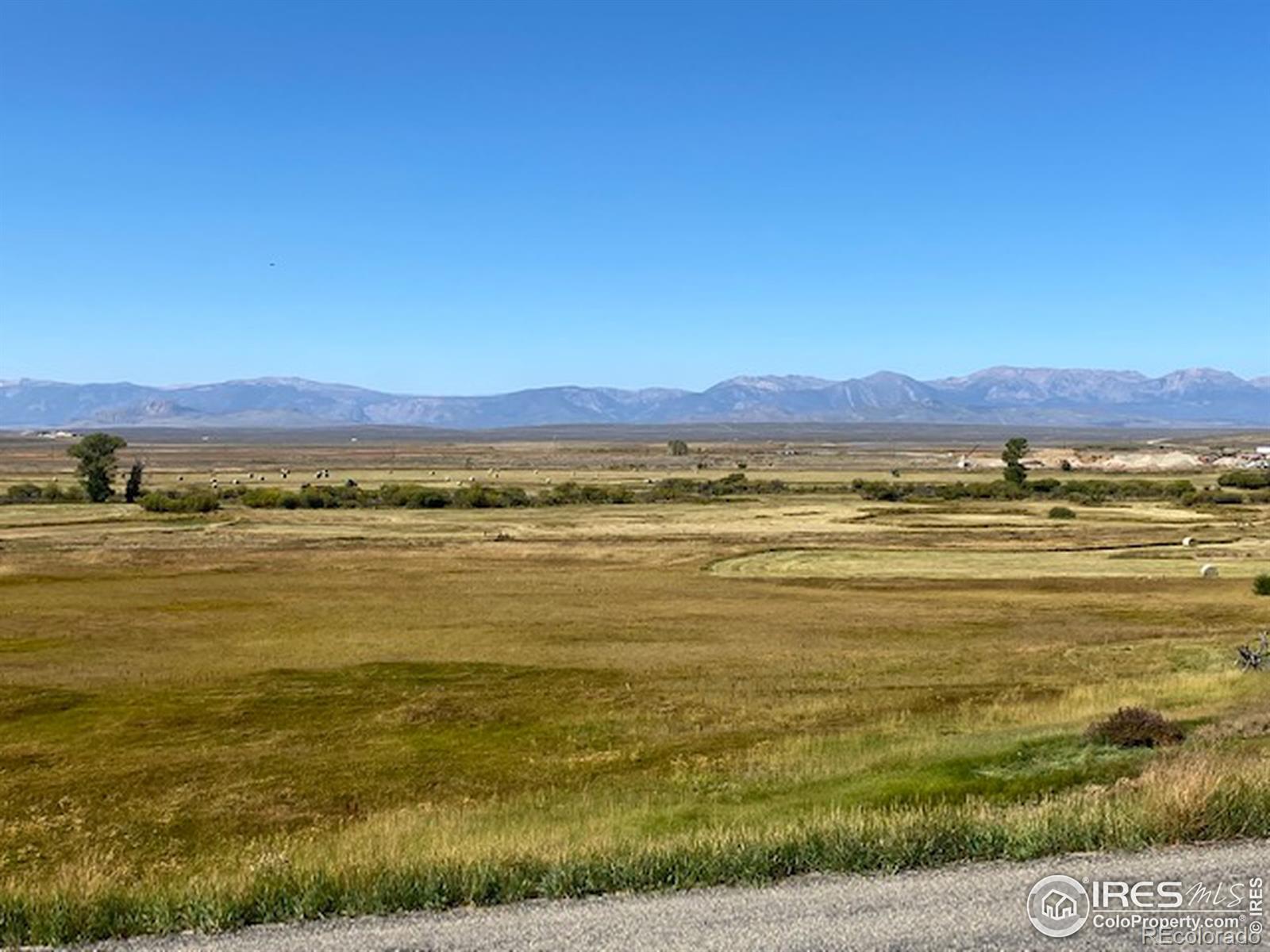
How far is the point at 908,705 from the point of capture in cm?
3375

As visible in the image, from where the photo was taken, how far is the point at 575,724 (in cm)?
3294

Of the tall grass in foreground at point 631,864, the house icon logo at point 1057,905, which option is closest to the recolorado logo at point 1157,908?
the house icon logo at point 1057,905

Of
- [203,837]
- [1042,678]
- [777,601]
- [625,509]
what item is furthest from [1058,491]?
[203,837]

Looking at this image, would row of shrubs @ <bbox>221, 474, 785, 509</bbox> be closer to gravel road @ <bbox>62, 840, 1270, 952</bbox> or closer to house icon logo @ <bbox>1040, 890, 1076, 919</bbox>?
gravel road @ <bbox>62, 840, 1270, 952</bbox>

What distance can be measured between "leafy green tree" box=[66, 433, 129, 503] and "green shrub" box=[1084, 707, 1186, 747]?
428ft

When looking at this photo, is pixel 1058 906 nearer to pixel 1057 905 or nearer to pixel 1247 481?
pixel 1057 905

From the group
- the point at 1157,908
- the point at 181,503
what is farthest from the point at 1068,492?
the point at 1157,908

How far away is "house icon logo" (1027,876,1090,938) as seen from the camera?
1271 centimetres

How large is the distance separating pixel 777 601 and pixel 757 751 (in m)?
31.7

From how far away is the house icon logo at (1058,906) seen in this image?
1271cm

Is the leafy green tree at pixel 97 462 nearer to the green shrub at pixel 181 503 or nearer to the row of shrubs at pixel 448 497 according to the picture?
the green shrub at pixel 181 503

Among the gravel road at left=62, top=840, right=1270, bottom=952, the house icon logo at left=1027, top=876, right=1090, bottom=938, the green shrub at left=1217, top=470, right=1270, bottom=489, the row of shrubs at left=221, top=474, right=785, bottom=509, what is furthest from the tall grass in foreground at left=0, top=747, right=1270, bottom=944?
the green shrub at left=1217, top=470, right=1270, bottom=489

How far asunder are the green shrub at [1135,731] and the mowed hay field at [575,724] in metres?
0.60

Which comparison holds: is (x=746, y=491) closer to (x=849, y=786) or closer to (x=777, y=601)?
(x=777, y=601)
